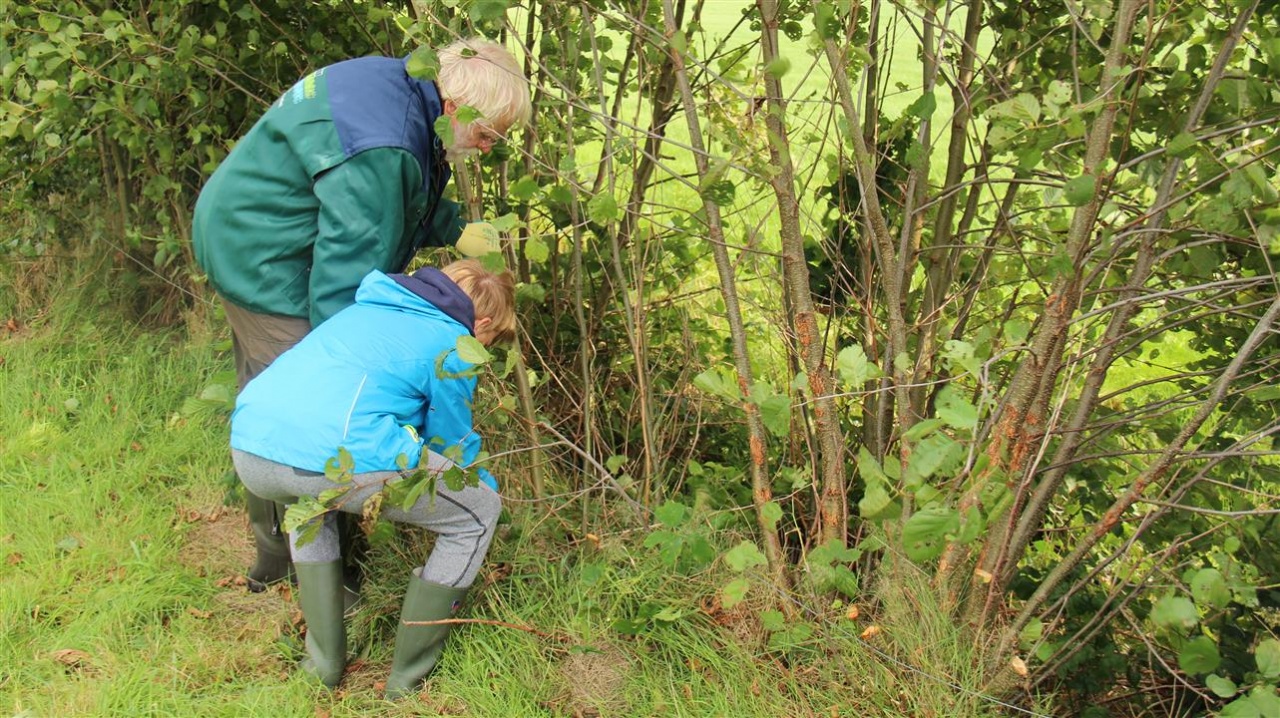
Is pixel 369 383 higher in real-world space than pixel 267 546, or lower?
higher

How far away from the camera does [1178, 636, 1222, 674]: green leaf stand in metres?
2.17

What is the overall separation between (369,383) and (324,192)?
0.50 meters

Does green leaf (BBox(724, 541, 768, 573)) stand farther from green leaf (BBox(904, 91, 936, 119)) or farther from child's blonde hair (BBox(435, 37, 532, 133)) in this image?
child's blonde hair (BBox(435, 37, 532, 133))

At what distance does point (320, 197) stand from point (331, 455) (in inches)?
25.4

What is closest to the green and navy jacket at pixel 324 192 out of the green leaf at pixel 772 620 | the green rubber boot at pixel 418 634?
the green rubber boot at pixel 418 634

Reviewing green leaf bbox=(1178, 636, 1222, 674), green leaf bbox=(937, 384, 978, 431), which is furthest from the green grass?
green leaf bbox=(937, 384, 978, 431)

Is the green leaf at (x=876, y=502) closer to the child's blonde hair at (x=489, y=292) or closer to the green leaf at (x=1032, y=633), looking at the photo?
the green leaf at (x=1032, y=633)

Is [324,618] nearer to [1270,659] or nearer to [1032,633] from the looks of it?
[1032,633]

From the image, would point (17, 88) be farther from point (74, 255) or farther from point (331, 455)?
point (331, 455)

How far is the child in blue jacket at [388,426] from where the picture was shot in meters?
2.71

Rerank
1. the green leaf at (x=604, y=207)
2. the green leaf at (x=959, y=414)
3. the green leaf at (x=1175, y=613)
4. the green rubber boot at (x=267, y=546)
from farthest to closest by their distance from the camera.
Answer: the green rubber boot at (x=267, y=546), the green leaf at (x=604, y=207), the green leaf at (x=1175, y=613), the green leaf at (x=959, y=414)

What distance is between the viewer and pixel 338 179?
9.28 feet

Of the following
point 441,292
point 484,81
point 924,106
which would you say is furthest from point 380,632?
point 924,106

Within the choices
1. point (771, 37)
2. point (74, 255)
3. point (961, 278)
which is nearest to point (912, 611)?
point (961, 278)
